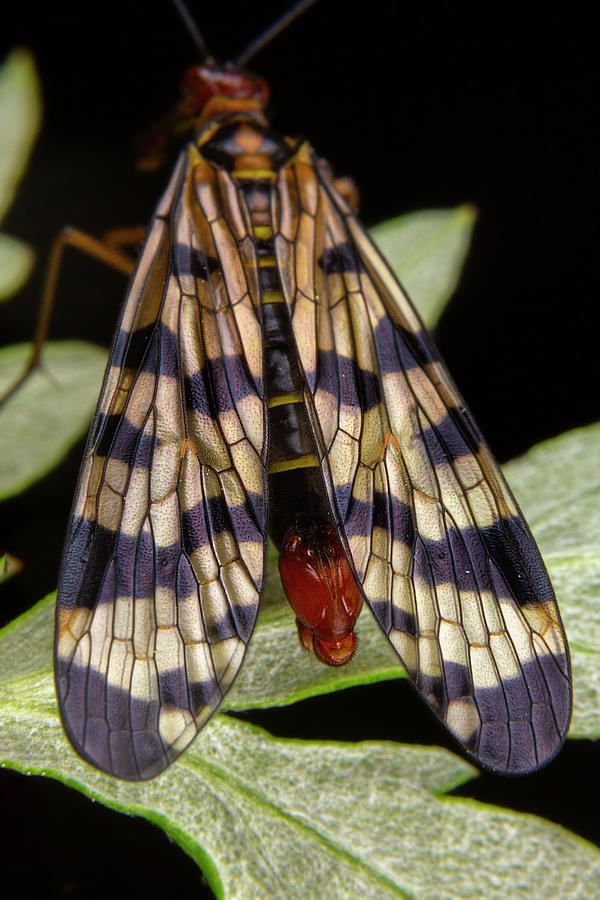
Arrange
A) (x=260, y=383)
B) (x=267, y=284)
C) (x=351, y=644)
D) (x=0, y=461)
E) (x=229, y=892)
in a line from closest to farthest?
1. (x=229, y=892)
2. (x=351, y=644)
3. (x=260, y=383)
4. (x=267, y=284)
5. (x=0, y=461)

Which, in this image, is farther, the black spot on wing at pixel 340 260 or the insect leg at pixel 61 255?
the insect leg at pixel 61 255

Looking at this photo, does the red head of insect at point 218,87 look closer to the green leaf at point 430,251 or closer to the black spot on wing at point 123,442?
the green leaf at point 430,251

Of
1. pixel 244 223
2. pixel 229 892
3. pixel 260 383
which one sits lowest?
pixel 229 892

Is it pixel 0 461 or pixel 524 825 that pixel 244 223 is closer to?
pixel 0 461

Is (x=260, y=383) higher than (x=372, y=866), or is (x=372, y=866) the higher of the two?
(x=260, y=383)

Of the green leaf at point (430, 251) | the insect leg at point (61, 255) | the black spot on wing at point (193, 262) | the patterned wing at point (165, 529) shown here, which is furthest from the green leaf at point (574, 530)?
the insect leg at point (61, 255)

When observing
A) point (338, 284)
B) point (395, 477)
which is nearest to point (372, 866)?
point (395, 477)

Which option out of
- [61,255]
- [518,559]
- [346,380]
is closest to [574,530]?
[518,559]
